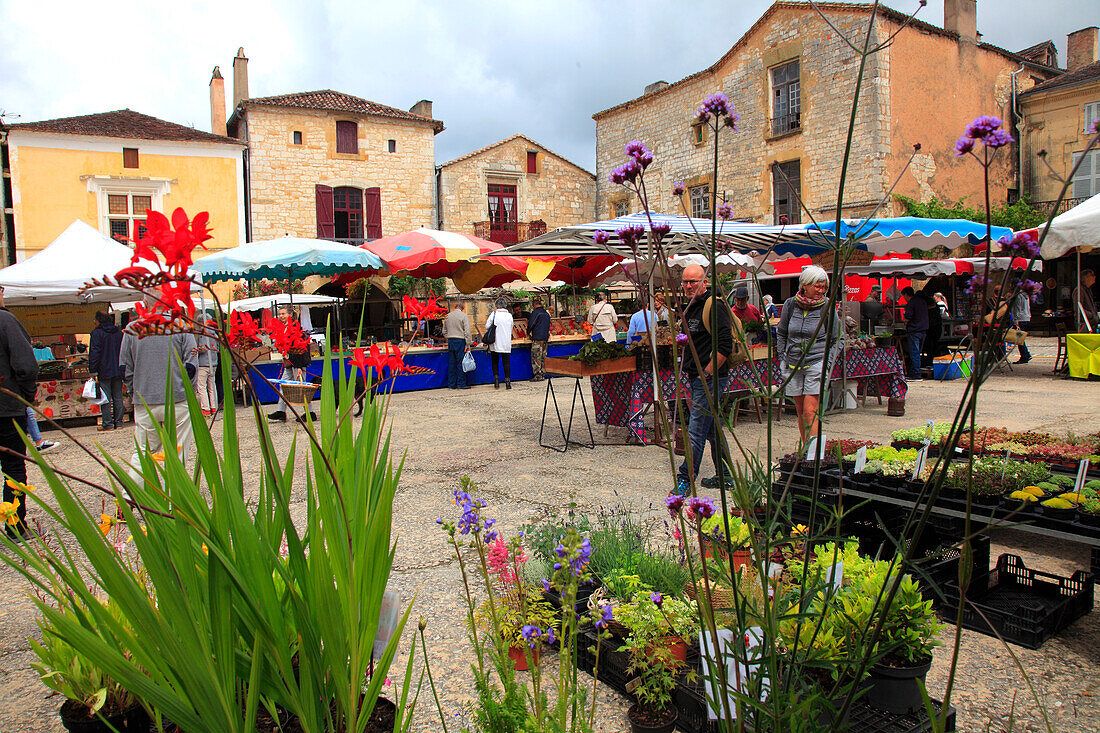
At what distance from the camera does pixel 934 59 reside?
64.1 feet

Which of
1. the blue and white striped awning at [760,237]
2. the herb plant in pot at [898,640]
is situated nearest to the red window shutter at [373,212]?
the blue and white striped awning at [760,237]

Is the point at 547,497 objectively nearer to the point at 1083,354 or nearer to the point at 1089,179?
the point at 1083,354

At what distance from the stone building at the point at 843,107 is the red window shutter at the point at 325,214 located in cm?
1226

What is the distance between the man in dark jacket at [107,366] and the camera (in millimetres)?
9148

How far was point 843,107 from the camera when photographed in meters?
18.8

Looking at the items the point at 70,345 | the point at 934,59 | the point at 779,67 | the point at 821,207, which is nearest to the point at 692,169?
the point at 779,67

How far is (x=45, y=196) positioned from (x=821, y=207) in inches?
918

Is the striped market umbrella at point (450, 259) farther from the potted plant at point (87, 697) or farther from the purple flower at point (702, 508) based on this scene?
the purple flower at point (702, 508)

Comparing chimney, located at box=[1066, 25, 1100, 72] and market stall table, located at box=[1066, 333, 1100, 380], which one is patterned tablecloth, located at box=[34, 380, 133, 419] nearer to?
market stall table, located at box=[1066, 333, 1100, 380]

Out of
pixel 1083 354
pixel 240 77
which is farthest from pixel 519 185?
pixel 1083 354

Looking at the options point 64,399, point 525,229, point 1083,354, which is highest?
point 525,229

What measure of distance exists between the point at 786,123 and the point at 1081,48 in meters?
11.9

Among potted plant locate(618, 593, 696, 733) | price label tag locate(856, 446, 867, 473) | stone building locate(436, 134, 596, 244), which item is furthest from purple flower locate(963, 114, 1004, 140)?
stone building locate(436, 134, 596, 244)

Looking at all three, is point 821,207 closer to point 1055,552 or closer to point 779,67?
point 779,67
